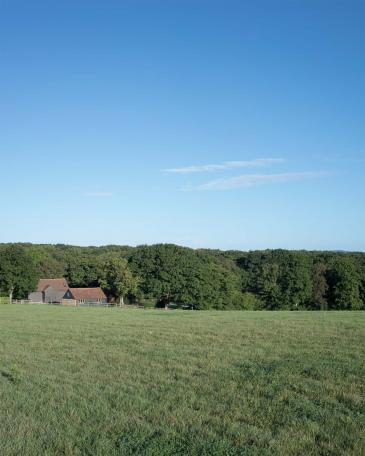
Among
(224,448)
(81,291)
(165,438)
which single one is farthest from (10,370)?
(81,291)

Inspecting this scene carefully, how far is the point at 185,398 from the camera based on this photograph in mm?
10391

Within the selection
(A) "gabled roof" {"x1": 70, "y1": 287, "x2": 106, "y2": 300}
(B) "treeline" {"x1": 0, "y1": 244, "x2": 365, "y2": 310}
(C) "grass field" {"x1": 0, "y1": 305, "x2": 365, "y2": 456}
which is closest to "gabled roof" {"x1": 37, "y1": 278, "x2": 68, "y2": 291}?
(A) "gabled roof" {"x1": 70, "y1": 287, "x2": 106, "y2": 300}

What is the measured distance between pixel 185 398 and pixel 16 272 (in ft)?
288

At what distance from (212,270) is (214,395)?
8950 cm

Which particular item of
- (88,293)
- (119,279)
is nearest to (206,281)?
(119,279)

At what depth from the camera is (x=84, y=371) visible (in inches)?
536

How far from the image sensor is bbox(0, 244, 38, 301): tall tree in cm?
9162

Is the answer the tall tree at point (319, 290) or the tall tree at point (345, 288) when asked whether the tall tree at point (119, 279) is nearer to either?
the tall tree at point (319, 290)

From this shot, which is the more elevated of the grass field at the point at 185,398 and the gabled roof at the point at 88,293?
the grass field at the point at 185,398

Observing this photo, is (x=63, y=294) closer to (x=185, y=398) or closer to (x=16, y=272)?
(x=16, y=272)

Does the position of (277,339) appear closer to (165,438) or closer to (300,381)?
(300,381)

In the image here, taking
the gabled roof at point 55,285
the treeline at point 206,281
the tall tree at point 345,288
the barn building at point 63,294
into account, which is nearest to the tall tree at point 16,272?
the treeline at point 206,281

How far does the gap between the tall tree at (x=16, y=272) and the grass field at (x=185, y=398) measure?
7742cm

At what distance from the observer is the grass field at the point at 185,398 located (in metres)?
7.68
